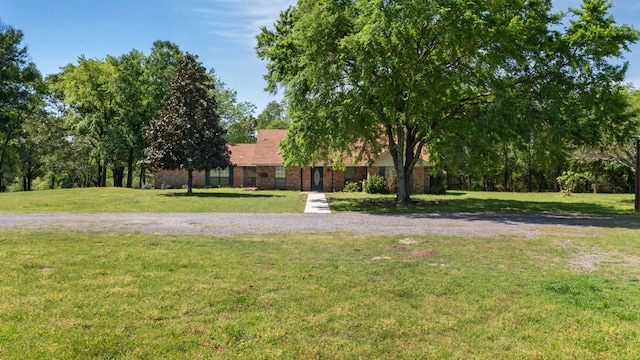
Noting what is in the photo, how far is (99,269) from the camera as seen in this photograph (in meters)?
7.00

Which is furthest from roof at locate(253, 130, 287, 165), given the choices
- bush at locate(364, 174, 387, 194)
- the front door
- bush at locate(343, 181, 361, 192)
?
bush at locate(364, 174, 387, 194)

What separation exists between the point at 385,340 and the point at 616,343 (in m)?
2.34

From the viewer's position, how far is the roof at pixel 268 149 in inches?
1366

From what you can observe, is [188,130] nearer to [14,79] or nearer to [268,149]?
[268,149]

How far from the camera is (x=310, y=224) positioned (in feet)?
41.9

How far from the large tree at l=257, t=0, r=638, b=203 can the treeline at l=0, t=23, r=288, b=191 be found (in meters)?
14.9

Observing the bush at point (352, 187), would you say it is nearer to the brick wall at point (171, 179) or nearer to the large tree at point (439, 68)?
the large tree at point (439, 68)

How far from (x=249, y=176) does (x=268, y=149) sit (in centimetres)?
301

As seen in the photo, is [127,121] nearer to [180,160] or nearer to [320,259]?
[180,160]

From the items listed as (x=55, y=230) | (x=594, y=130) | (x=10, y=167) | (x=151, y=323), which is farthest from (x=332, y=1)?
(x=10, y=167)

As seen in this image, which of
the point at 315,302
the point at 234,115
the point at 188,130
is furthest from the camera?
the point at 234,115

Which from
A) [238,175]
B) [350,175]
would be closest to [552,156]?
[350,175]

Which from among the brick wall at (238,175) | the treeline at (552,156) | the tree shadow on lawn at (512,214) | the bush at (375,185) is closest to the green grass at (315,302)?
the tree shadow on lawn at (512,214)

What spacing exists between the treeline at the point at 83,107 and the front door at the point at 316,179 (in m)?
12.5
